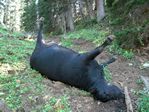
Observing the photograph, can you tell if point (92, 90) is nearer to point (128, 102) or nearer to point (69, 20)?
point (128, 102)

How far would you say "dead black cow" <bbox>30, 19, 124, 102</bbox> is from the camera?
269 inches

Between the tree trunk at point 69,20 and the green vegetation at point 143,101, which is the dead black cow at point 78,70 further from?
the tree trunk at point 69,20

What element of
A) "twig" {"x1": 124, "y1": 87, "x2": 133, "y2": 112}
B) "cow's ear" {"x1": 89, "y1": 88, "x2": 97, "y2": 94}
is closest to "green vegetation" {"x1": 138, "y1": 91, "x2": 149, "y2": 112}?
"twig" {"x1": 124, "y1": 87, "x2": 133, "y2": 112}

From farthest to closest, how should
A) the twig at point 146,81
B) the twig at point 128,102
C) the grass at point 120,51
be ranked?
the grass at point 120,51 → the twig at point 146,81 → the twig at point 128,102

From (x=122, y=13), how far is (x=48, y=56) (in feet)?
15.3

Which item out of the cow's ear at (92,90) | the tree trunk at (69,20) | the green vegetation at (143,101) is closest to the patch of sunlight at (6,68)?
the cow's ear at (92,90)

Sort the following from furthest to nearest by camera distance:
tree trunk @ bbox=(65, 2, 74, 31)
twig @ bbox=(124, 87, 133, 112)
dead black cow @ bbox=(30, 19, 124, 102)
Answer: tree trunk @ bbox=(65, 2, 74, 31) < dead black cow @ bbox=(30, 19, 124, 102) < twig @ bbox=(124, 87, 133, 112)

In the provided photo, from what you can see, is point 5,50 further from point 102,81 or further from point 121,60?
point 102,81

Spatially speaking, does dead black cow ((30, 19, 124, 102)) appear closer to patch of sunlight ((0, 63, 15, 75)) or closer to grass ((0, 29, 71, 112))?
grass ((0, 29, 71, 112))

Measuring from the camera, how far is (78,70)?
7207mm

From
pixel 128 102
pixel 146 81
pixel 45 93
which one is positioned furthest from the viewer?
pixel 146 81

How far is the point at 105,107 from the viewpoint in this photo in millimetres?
6711

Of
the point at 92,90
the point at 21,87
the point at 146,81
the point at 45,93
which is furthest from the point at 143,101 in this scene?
the point at 21,87

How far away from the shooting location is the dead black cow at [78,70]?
22.4 feet
